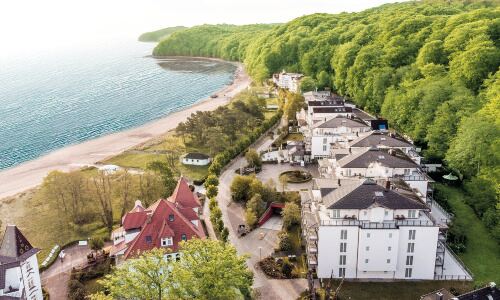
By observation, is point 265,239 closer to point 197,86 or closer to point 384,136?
point 384,136

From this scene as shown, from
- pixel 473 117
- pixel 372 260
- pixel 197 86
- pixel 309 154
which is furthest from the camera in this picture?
pixel 197 86

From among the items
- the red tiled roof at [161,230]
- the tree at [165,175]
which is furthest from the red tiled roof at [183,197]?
the red tiled roof at [161,230]

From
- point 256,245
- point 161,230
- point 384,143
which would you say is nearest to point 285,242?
point 256,245

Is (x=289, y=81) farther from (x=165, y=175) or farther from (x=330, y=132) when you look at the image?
(x=165, y=175)

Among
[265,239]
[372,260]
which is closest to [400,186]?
[372,260]

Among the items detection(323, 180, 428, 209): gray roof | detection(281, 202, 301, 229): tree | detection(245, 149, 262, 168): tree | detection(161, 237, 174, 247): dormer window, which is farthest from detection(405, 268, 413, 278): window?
detection(245, 149, 262, 168): tree
